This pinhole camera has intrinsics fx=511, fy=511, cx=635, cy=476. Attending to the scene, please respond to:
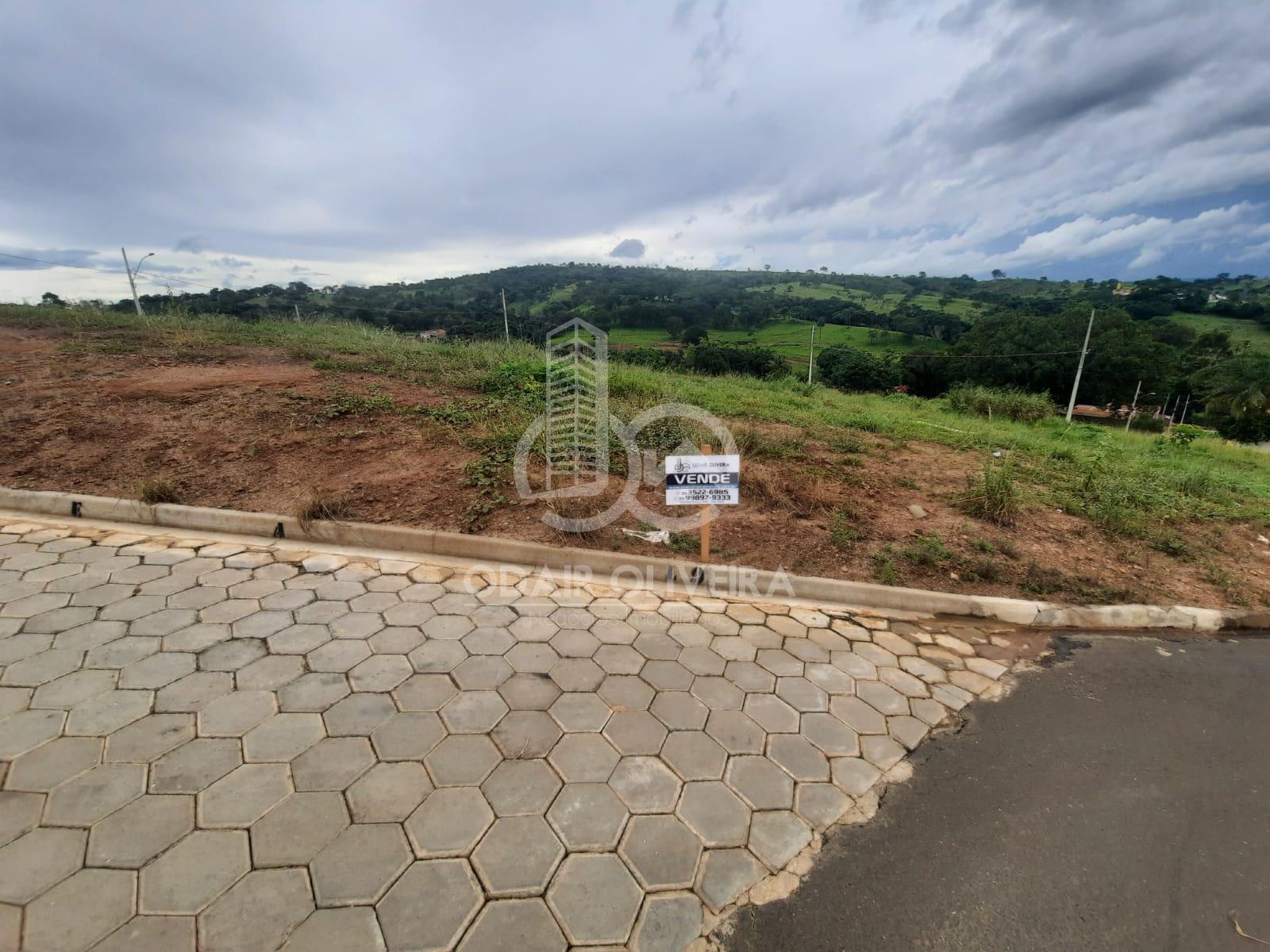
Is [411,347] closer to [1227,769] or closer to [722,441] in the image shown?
[722,441]

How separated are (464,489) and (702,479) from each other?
7.18 feet

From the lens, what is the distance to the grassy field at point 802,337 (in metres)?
34.7

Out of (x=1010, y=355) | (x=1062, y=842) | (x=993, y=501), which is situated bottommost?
(x=1010, y=355)

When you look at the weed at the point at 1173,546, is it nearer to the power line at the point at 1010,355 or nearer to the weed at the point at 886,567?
the weed at the point at 886,567

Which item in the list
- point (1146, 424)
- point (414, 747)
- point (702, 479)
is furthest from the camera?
point (1146, 424)

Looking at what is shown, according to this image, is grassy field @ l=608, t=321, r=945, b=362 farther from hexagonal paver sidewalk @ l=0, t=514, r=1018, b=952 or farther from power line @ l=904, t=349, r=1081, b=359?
hexagonal paver sidewalk @ l=0, t=514, r=1018, b=952

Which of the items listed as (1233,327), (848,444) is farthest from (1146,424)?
(1233,327)

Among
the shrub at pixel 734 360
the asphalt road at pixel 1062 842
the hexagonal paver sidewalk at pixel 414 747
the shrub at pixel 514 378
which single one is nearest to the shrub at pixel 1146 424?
the shrub at pixel 734 360

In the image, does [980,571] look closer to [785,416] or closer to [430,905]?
[430,905]

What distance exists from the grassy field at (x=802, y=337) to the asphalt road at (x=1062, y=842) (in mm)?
30522

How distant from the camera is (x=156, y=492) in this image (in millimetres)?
3859

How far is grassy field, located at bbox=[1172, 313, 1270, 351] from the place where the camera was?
49.9 meters

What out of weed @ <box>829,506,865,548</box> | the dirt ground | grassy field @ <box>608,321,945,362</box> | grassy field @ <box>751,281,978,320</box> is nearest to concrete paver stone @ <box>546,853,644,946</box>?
the dirt ground

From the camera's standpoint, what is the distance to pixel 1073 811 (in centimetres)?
200
